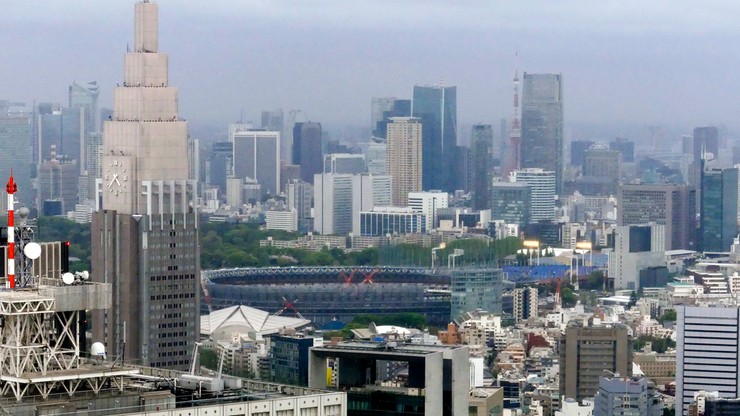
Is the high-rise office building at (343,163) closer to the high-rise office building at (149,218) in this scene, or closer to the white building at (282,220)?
the white building at (282,220)

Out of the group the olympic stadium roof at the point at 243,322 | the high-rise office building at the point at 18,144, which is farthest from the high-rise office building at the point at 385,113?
the olympic stadium roof at the point at 243,322

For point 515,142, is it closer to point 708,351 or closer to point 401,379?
point 708,351

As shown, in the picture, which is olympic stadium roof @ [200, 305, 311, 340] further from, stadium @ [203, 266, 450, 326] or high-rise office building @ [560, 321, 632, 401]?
high-rise office building @ [560, 321, 632, 401]

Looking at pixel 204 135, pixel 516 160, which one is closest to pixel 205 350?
pixel 204 135

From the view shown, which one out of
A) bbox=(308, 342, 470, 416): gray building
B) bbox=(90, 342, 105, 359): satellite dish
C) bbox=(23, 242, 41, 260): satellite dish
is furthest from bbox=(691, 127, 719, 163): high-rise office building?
bbox=(23, 242, 41, 260): satellite dish

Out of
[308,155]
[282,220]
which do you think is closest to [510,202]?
[308,155]

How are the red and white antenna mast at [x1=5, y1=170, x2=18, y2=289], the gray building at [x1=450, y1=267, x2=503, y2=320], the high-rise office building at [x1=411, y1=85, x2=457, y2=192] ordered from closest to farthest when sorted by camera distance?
the red and white antenna mast at [x1=5, y1=170, x2=18, y2=289]
the gray building at [x1=450, y1=267, x2=503, y2=320]
the high-rise office building at [x1=411, y1=85, x2=457, y2=192]

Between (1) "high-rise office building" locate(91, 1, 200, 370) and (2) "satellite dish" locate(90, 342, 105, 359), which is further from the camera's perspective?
(1) "high-rise office building" locate(91, 1, 200, 370)
